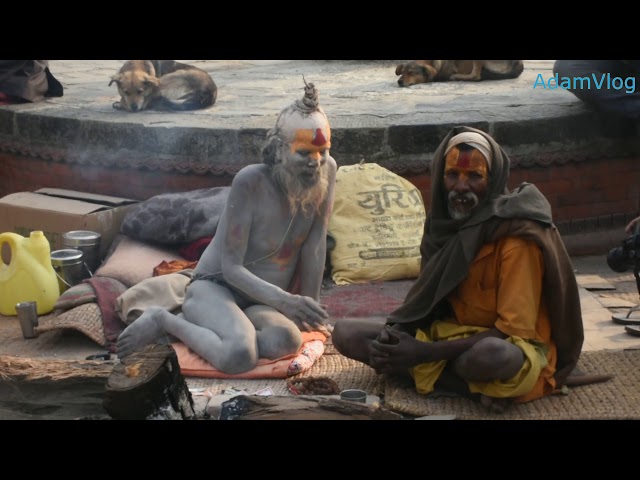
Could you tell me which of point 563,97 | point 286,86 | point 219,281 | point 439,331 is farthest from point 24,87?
point 439,331

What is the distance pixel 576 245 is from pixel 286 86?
3.64 m

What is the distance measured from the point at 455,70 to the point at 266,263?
5.17 meters

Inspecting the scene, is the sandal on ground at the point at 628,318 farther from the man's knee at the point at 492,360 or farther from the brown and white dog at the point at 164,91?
the brown and white dog at the point at 164,91

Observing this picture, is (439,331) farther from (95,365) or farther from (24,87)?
(24,87)

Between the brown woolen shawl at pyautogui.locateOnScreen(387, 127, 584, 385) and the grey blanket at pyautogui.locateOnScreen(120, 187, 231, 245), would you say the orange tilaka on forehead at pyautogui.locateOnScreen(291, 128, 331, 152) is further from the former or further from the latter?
the grey blanket at pyautogui.locateOnScreen(120, 187, 231, 245)

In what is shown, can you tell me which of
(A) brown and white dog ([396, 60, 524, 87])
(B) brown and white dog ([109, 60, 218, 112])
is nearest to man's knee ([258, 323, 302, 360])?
(B) brown and white dog ([109, 60, 218, 112])

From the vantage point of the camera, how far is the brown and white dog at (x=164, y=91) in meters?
8.59

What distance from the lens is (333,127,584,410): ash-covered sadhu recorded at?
4844 millimetres

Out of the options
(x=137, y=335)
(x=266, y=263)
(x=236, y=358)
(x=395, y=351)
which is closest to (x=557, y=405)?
(x=395, y=351)

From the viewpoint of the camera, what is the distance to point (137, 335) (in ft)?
18.6

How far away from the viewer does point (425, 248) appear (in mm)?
5277

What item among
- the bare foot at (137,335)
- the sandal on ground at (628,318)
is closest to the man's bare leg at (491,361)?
the sandal on ground at (628,318)

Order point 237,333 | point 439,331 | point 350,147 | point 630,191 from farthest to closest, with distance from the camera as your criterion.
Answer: point 630,191
point 350,147
point 237,333
point 439,331

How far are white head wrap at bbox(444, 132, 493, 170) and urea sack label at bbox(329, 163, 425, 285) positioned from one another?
6.92 feet
